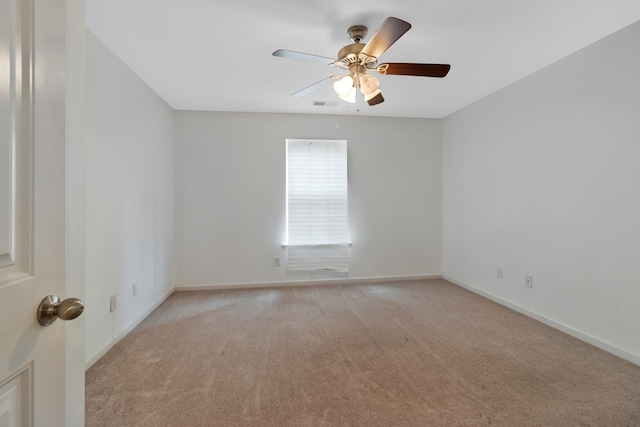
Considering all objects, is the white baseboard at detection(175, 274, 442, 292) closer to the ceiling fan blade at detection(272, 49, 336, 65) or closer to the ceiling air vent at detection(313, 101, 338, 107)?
the ceiling air vent at detection(313, 101, 338, 107)

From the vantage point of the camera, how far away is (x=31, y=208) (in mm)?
590

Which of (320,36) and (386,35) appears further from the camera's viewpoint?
(320,36)

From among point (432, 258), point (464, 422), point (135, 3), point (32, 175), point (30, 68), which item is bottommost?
point (464, 422)

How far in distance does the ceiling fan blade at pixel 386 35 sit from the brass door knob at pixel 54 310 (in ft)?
5.68

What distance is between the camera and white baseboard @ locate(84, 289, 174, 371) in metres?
2.07

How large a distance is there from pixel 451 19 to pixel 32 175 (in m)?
2.44

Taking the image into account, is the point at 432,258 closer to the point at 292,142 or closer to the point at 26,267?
the point at 292,142

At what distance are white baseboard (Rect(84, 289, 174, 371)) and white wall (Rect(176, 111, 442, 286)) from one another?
0.62 m

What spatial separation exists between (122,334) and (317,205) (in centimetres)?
259

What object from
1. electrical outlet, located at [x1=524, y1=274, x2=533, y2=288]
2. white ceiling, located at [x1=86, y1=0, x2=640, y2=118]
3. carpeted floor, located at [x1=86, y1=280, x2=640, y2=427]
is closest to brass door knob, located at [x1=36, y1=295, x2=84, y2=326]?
carpeted floor, located at [x1=86, y1=280, x2=640, y2=427]

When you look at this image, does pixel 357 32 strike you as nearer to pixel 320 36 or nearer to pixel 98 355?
pixel 320 36

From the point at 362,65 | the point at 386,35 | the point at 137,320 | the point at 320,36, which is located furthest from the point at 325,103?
the point at 137,320

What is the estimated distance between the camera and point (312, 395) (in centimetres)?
176

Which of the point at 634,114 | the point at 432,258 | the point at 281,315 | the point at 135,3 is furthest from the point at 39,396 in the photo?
the point at 432,258
